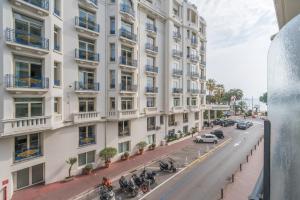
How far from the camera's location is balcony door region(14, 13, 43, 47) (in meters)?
14.4

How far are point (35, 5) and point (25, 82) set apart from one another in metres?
5.70

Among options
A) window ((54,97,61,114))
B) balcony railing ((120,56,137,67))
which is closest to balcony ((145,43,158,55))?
balcony railing ((120,56,137,67))

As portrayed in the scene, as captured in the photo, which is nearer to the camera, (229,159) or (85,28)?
(85,28)

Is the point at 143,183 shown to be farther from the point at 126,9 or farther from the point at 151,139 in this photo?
the point at 126,9

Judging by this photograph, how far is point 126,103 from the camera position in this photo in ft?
82.6

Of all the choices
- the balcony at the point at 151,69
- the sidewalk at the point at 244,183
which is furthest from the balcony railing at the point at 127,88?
the sidewalk at the point at 244,183

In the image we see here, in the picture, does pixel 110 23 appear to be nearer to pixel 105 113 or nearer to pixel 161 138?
pixel 105 113

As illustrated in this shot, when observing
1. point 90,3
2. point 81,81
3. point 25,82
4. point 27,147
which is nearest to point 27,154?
point 27,147

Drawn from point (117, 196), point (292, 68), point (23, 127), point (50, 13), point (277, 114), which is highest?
point (50, 13)

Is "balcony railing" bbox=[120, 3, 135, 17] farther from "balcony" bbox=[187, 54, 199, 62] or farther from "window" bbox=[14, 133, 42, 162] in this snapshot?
"balcony" bbox=[187, 54, 199, 62]

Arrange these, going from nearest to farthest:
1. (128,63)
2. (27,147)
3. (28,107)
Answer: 1. (28,107)
2. (27,147)
3. (128,63)

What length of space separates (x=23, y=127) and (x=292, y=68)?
1629 cm

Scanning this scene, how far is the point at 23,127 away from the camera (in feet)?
47.0

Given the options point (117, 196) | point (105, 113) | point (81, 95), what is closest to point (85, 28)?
point (81, 95)
